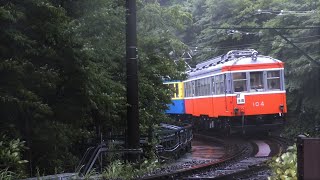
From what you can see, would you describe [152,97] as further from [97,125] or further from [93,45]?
[93,45]

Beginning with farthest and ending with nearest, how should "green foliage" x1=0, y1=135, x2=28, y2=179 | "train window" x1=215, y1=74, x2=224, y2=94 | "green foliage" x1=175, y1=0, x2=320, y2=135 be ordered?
"green foliage" x1=175, y1=0, x2=320, y2=135, "train window" x1=215, y1=74, x2=224, y2=94, "green foliage" x1=0, y1=135, x2=28, y2=179

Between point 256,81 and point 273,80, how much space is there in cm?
76

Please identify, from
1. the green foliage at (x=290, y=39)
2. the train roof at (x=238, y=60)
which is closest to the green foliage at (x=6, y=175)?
the train roof at (x=238, y=60)

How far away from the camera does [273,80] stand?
2086 centimetres

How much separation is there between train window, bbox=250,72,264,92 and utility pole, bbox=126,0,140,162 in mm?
12181

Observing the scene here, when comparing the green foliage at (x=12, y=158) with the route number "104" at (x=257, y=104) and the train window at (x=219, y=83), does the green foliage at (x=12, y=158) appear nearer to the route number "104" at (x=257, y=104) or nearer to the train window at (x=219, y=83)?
the train window at (x=219, y=83)

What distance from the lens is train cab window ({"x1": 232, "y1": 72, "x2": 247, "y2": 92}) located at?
20.5 m

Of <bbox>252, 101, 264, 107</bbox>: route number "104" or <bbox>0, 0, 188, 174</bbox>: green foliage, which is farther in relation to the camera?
<bbox>252, 101, 264, 107</bbox>: route number "104"

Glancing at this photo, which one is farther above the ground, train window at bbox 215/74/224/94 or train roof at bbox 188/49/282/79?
train roof at bbox 188/49/282/79

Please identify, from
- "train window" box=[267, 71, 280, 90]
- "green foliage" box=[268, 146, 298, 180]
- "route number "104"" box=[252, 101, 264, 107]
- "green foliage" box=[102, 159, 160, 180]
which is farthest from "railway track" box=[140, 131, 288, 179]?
"green foliage" box=[268, 146, 298, 180]

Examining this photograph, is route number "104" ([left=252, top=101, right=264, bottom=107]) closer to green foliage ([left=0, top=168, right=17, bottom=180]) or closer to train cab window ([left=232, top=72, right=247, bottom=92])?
train cab window ([left=232, top=72, right=247, bottom=92])

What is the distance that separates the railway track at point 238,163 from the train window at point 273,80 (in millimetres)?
2265

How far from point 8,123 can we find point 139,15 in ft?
20.1

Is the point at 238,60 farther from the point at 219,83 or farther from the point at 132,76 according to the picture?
the point at 132,76
